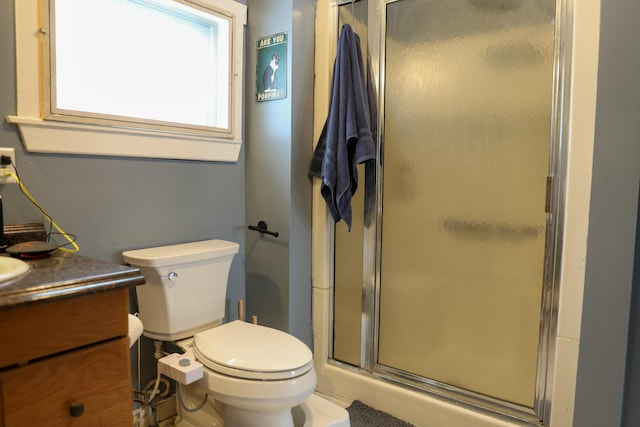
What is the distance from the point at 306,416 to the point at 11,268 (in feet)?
3.71

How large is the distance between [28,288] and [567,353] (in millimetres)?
1592

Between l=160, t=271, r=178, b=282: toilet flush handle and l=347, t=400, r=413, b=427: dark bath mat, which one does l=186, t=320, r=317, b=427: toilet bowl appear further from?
l=347, t=400, r=413, b=427: dark bath mat

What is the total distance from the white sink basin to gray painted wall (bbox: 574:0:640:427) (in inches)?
57.7

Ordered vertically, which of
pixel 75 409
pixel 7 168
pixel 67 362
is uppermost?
pixel 7 168

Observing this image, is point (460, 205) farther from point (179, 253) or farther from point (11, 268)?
point (11, 268)

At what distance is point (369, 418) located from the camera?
1835 mm

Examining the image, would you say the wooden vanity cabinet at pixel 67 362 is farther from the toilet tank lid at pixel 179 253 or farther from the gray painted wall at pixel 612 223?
the gray painted wall at pixel 612 223

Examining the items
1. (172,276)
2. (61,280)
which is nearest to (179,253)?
(172,276)

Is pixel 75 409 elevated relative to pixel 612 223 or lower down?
lower down

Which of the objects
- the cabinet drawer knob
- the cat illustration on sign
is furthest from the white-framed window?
the cabinet drawer knob

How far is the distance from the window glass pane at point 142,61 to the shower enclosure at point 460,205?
2.17 feet

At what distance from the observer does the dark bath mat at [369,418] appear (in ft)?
5.87

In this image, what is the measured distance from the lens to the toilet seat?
1314 mm

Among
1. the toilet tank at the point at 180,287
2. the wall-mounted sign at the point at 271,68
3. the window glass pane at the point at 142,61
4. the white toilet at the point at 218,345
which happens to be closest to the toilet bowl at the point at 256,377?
the white toilet at the point at 218,345
